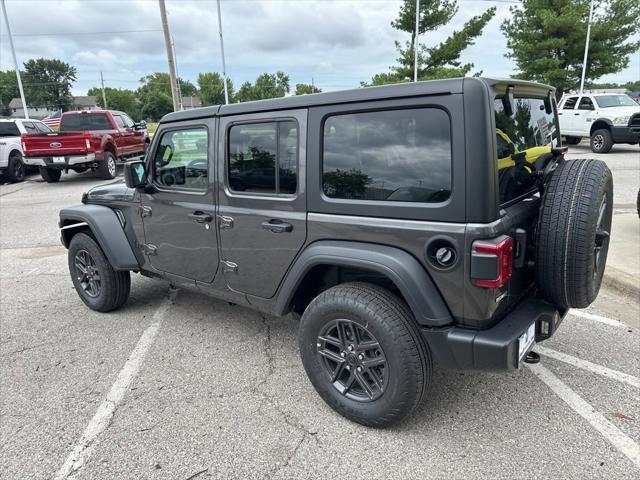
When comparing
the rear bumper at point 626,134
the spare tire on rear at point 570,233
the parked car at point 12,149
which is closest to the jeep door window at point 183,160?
the spare tire on rear at point 570,233

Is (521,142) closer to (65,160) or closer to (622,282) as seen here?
(622,282)

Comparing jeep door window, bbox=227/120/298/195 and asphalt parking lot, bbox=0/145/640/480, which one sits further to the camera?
jeep door window, bbox=227/120/298/195

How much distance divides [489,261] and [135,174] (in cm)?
274

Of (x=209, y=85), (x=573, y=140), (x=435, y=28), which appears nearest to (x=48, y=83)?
(x=209, y=85)

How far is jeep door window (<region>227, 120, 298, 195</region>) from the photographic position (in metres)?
2.69

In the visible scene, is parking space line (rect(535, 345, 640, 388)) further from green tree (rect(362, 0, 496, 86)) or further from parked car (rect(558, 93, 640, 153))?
green tree (rect(362, 0, 496, 86))

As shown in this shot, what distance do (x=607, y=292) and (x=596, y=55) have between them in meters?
22.3

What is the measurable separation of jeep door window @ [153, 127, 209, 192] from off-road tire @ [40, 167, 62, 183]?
1172cm

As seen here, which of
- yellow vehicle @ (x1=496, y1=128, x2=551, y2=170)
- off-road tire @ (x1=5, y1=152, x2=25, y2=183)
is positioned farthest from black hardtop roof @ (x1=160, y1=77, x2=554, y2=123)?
off-road tire @ (x1=5, y1=152, x2=25, y2=183)

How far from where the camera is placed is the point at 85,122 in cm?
1381

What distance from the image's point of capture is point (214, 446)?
241 centimetres

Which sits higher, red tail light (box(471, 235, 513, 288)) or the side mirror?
the side mirror

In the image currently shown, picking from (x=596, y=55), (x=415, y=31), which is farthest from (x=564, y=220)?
(x=415, y=31)

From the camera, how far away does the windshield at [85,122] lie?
13758 mm
